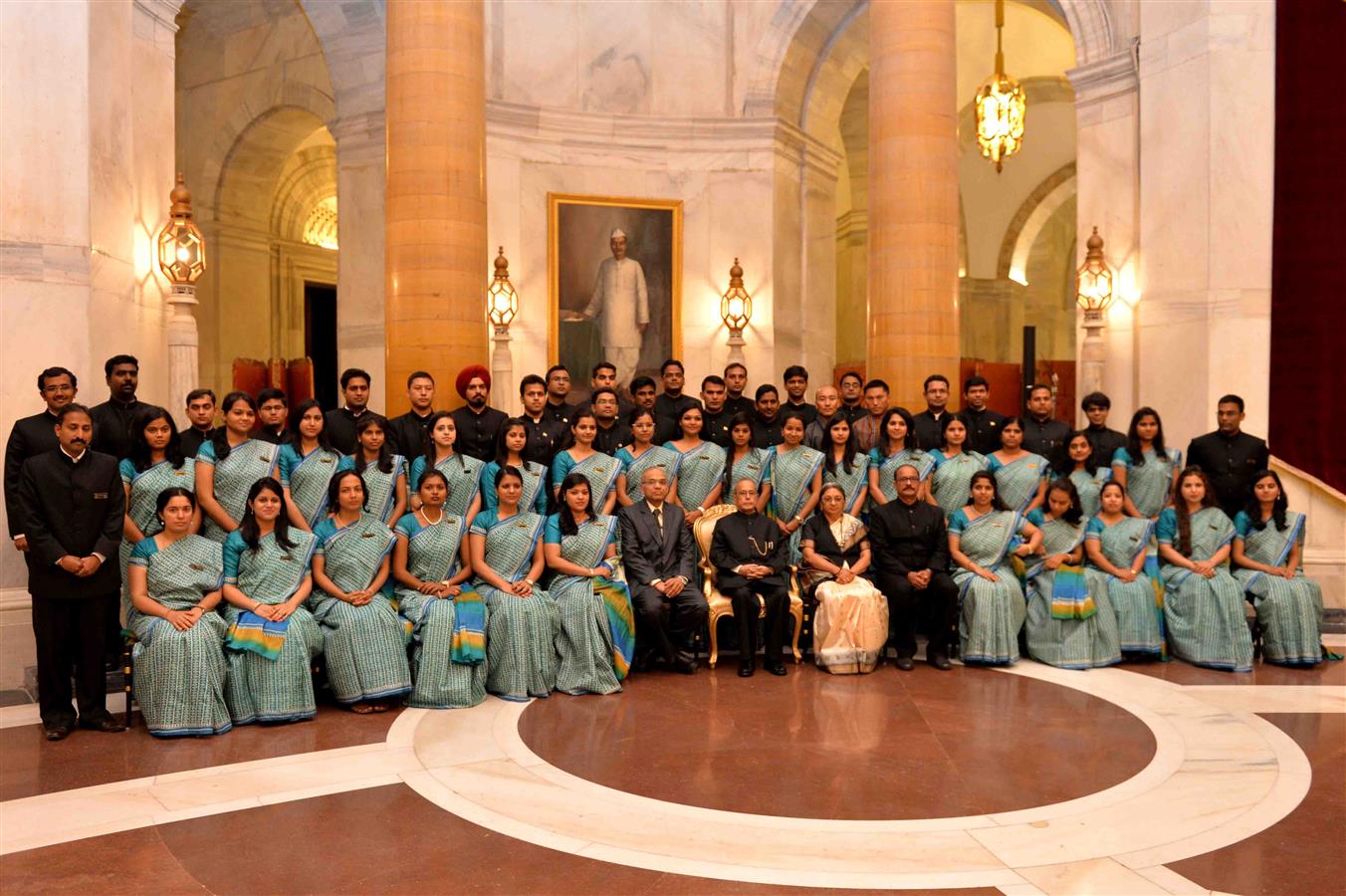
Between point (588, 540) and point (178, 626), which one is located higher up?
point (588, 540)

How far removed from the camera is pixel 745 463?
8.89 metres

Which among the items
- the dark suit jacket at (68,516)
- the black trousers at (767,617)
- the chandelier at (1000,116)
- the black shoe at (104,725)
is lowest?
the black shoe at (104,725)

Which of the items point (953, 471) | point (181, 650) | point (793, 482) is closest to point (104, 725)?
point (181, 650)

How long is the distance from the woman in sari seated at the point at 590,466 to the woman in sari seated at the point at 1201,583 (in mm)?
4136

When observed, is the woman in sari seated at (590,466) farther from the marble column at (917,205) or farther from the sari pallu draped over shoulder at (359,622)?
the marble column at (917,205)

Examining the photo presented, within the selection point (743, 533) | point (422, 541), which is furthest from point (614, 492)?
point (422, 541)

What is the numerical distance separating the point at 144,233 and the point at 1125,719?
7.89m

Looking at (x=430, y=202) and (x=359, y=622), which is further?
(x=430, y=202)

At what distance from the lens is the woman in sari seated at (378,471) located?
7672 millimetres

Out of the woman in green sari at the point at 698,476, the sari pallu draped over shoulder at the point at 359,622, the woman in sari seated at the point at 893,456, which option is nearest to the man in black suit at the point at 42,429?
the sari pallu draped over shoulder at the point at 359,622

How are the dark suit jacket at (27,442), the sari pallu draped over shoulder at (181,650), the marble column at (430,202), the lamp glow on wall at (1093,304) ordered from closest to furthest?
the sari pallu draped over shoulder at (181,650), the dark suit jacket at (27,442), the marble column at (430,202), the lamp glow on wall at (1093,304)

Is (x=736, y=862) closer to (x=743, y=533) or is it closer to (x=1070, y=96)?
(x=743, y=533)

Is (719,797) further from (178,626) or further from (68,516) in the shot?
(68,516)

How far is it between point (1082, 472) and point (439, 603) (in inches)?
200
